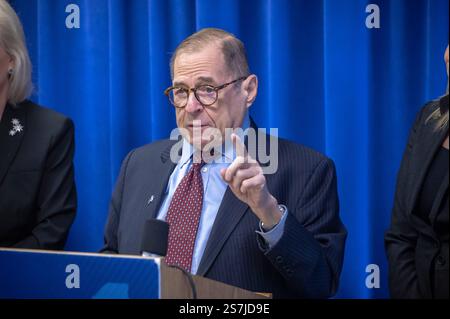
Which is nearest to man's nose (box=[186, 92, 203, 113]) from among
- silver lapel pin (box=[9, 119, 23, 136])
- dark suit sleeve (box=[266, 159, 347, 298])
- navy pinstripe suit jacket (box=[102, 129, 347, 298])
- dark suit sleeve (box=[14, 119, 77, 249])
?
navy pinstripe suit jacket (box=[102, 129, 347, 298])

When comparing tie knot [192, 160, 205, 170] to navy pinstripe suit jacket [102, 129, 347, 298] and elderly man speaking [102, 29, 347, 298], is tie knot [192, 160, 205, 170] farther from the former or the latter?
navy pinstripe suit jacket [102, 129, 347, 298]

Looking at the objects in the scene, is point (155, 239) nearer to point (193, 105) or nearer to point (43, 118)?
point (193, 105)

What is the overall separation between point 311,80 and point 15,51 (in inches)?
42.1

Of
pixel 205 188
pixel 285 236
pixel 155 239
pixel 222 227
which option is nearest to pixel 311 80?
pixel 205 188

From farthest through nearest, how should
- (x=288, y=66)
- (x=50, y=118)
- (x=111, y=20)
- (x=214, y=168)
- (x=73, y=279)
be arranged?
(x=111, y=20) → (x=288, y=66) → (x=50, y=118) → (x=214, y=168) → (x=73, y=279)

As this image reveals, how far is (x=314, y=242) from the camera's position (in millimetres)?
1824

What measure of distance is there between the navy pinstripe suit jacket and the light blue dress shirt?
0.03 meters

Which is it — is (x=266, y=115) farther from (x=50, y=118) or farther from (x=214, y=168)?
(x=50, y=118)

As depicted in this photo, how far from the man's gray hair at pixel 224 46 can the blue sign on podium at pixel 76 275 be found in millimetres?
893

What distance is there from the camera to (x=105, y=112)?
2.82 m

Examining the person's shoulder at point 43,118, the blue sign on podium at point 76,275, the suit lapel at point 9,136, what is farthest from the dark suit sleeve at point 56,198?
the blue sign on podium at point 76,275

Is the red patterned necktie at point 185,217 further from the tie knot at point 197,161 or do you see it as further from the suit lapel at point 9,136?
the suit lapel at point 9,136

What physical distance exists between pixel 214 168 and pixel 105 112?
34.8 inches
